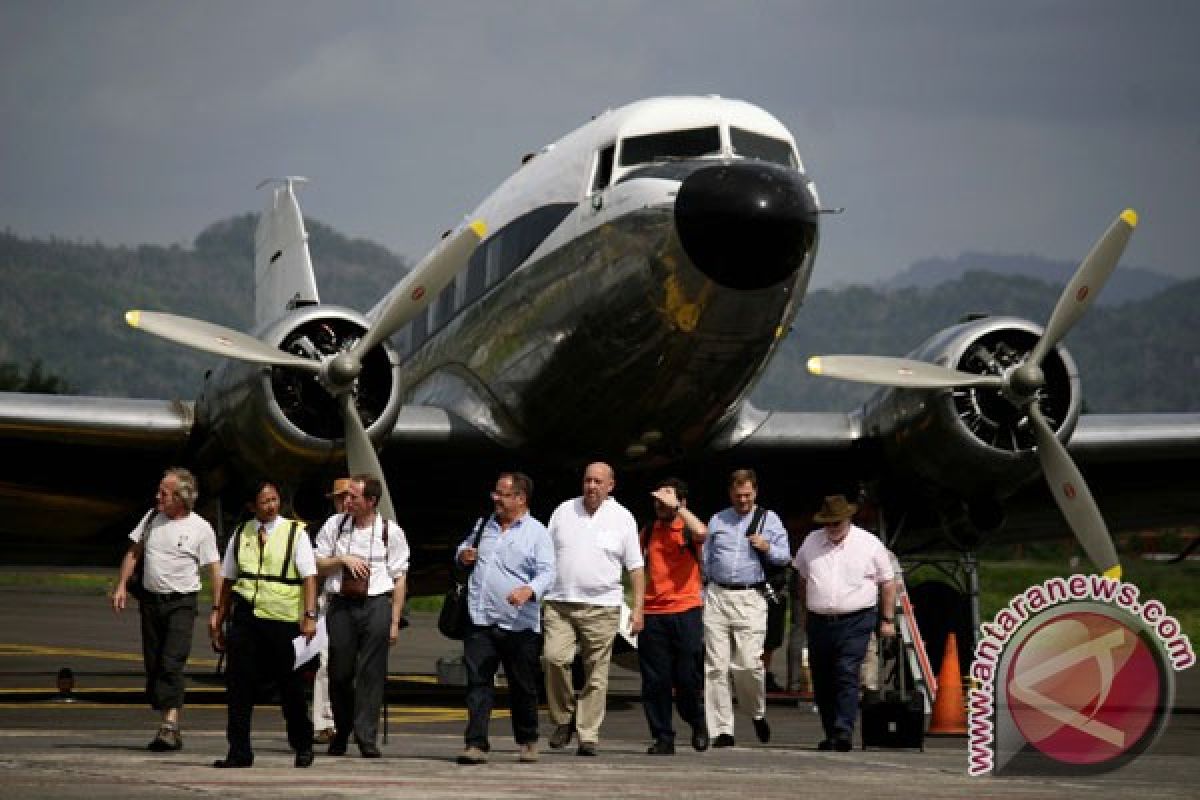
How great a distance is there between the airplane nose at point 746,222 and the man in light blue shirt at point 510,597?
3.89m

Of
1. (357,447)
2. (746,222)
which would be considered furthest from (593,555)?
(357,447)

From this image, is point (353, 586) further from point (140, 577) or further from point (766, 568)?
point (766, 568)

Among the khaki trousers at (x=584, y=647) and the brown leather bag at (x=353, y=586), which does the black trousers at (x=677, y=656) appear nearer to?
the khaki trousers at (x=584, y=647)

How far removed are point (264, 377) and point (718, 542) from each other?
458 cm

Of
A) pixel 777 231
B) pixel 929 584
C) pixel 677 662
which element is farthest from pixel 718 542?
pixel 929 584

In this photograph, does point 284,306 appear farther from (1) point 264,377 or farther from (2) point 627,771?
(2) point 627,771

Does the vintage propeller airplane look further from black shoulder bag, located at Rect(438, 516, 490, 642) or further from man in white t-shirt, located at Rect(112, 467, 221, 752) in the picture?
man in white t-shirt, located at Rect(112, 467, 221, 752)

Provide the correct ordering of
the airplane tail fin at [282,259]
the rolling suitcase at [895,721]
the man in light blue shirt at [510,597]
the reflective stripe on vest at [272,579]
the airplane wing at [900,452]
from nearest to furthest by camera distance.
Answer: the reflective stripe on vest at [272,579], the man in light blue shirt at [510,597], the rolling suitcase at [895,721], the airplane wing at [900,452], the airplane tail fin at [282,259]

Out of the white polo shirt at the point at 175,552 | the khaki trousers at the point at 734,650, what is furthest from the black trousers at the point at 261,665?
the khaki trousers at the point at 734,650

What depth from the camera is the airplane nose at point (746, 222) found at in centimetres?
1447

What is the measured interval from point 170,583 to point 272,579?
3.36ft

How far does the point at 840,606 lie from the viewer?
12.8 m

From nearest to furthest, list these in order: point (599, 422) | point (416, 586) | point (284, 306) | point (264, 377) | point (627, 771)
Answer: point (627, 771), point (264, 377), point (599, 422), point (416, 586), point (284, 306)

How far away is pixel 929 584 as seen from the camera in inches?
773
